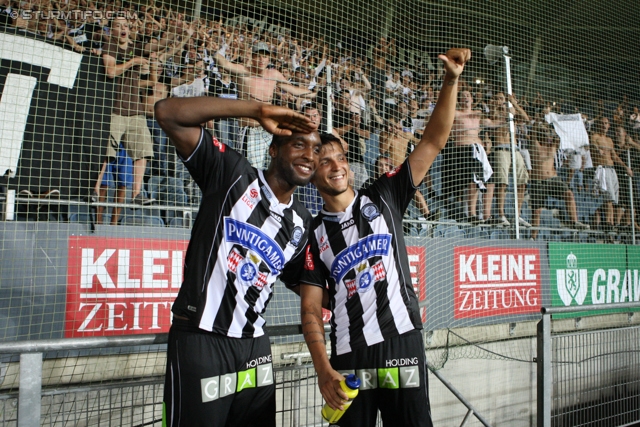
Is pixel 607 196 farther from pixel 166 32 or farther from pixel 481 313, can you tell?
pixel 166 32

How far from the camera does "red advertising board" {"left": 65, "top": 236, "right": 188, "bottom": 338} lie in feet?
14.3

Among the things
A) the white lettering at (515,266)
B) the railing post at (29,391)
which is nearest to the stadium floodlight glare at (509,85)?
the white lettering at (515,266)

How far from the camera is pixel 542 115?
331 inches

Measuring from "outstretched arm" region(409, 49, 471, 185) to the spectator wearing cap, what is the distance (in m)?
2.96

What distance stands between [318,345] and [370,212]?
723mm

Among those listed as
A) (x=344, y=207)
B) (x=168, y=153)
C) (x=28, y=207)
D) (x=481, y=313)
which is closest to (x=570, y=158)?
(x=481, y=313)

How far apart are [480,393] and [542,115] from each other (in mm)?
4621

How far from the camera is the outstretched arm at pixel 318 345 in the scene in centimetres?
208

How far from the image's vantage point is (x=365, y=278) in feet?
8.29

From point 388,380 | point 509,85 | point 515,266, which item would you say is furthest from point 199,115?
point 509,85

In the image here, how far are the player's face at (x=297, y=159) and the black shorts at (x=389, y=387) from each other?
890 mm

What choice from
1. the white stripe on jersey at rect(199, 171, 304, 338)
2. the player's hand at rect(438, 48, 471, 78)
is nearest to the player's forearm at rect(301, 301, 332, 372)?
the white stripe on jersey at rect(199, 171, 304, 338)

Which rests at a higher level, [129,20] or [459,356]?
[129,20]

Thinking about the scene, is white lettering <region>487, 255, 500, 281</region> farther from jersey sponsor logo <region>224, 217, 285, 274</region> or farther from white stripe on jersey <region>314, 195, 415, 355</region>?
jersey sponsor logo <region>224, 217, 285, 274</region>
